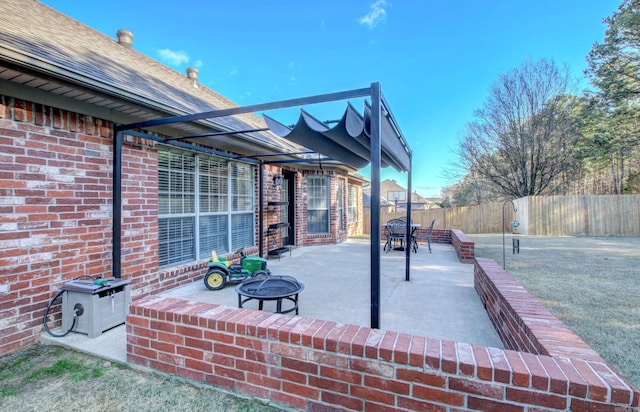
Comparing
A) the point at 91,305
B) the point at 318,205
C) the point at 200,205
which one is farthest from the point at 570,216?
the point at 91,305

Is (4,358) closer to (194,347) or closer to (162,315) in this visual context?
(162,315)

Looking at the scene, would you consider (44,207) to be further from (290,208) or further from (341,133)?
(290,208)

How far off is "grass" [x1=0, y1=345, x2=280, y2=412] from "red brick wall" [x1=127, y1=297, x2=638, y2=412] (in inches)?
3.6

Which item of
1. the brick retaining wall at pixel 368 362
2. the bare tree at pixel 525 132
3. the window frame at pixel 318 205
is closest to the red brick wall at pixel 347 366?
the brick retaining wall at pixel 368 362

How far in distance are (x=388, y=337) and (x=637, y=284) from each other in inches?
237

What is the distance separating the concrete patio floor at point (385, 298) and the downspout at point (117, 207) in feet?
2.76

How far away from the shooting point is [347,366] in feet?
5.89

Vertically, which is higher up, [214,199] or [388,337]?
[214,199]

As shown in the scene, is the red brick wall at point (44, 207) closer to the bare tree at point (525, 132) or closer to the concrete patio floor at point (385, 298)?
the concrete patio floor at point (385, 298)

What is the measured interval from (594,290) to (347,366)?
17.1 feet

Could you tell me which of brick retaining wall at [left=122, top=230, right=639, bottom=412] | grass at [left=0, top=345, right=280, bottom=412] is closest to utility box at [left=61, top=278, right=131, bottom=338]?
grass at [left=0, top=345, right=280, bottom=412]

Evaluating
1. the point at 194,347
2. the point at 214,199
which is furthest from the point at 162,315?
the point at 214,199

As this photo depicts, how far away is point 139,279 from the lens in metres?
4.16

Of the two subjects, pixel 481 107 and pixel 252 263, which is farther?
pixel 481 107
